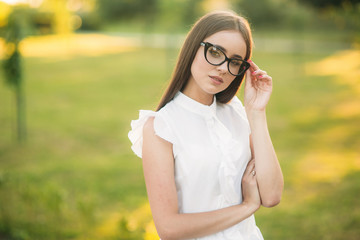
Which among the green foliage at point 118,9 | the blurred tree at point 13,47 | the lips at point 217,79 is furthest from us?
the green foliage at point 118,9

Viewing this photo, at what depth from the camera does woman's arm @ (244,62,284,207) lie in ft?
5.28

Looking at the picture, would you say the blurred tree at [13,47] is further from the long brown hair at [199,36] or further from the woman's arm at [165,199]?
the woman's arm at [165,199]

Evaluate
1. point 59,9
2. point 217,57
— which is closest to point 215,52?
point 217,57

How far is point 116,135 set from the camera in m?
7.32

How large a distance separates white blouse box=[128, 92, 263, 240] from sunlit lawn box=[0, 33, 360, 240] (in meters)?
0.85

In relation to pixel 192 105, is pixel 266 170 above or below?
below

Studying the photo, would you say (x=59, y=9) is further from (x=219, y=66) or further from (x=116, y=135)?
(x=219, y=66)

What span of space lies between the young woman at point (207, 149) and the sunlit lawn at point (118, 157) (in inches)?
34.2

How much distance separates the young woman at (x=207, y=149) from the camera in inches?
58.1

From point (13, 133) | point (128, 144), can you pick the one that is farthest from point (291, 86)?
point (13, 133)

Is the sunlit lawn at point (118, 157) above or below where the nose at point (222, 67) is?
below

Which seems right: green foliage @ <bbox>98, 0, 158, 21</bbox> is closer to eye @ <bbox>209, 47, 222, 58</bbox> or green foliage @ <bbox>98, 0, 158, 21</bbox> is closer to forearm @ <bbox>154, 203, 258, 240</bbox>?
eye @ <bbox>209, 47, 222, 58</bbox>

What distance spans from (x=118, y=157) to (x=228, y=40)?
498 cm

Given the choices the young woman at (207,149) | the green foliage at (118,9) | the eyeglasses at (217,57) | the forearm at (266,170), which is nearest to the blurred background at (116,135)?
the young woman at (207,149)
